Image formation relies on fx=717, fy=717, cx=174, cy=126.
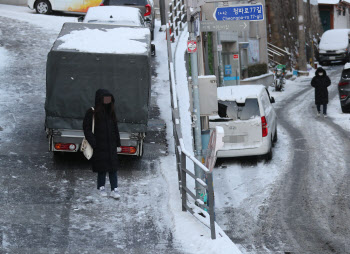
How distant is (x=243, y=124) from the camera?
1540 cm

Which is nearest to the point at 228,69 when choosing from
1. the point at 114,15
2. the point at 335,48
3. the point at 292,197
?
the point at 114,15

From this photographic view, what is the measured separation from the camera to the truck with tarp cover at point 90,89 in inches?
523

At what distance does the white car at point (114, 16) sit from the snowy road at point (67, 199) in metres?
4.19

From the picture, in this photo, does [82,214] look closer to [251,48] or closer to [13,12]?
[13,12]

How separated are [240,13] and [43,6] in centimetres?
2221

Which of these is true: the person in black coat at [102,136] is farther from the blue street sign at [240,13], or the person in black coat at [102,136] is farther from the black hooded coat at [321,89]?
the black hooded coat at [321,89]

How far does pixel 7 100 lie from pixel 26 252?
10410 millimetres

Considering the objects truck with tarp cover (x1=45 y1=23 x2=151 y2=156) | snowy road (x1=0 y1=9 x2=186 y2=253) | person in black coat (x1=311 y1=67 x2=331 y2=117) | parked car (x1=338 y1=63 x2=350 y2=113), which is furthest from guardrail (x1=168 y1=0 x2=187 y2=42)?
truck with tarp cover (x1=45 y1=23 x2=151 y2=156)

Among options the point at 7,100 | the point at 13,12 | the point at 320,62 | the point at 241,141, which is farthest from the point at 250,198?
the point at 320,62

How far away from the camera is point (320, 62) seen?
52.3 m

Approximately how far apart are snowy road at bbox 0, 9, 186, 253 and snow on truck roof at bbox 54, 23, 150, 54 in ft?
7.08

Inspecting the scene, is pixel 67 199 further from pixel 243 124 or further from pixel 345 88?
pixel 345 88

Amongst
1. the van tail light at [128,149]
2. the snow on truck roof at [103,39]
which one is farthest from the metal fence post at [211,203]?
the snow on truck roof at [103,39]

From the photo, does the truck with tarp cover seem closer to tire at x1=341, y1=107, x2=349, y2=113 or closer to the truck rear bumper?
the truck rear bumper
